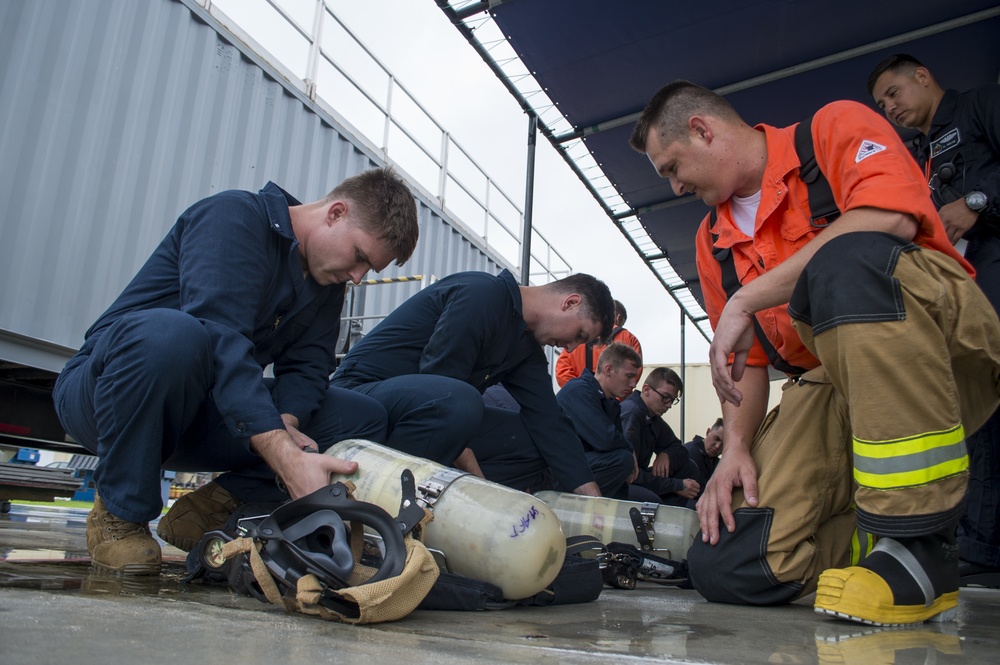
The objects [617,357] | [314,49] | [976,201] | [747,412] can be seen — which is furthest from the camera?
[314,49]

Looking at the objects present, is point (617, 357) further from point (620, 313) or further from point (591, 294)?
point (591, 294)

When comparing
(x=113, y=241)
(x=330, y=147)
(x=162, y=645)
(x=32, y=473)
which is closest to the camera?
(x=162, y=645)

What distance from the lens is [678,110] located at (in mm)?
2051

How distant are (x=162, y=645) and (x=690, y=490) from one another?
4.46m

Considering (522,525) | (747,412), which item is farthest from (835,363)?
(522,525)

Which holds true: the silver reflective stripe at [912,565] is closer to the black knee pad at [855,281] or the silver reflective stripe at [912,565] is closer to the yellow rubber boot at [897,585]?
the yellow rubber boot at [897,585]

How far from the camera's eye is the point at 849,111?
5.74 ft

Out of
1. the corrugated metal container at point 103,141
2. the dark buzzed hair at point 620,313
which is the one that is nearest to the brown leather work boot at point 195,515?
the corrugated metal container at point 103,141

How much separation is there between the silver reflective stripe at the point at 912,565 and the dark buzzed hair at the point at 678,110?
3.91 feet

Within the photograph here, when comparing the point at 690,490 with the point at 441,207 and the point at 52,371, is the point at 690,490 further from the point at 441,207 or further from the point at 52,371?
the point at 441,207

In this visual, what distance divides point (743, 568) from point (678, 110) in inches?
49.3

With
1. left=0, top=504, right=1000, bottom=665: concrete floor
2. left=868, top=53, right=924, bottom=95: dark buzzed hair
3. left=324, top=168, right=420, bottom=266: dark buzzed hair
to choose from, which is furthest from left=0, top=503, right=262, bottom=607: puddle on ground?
left=868, top=53, right=924, bottom=95: dark buzzed hair

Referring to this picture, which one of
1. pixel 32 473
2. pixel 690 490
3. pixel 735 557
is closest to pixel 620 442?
pixel 690 490

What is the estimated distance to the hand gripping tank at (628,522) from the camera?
242 cm
